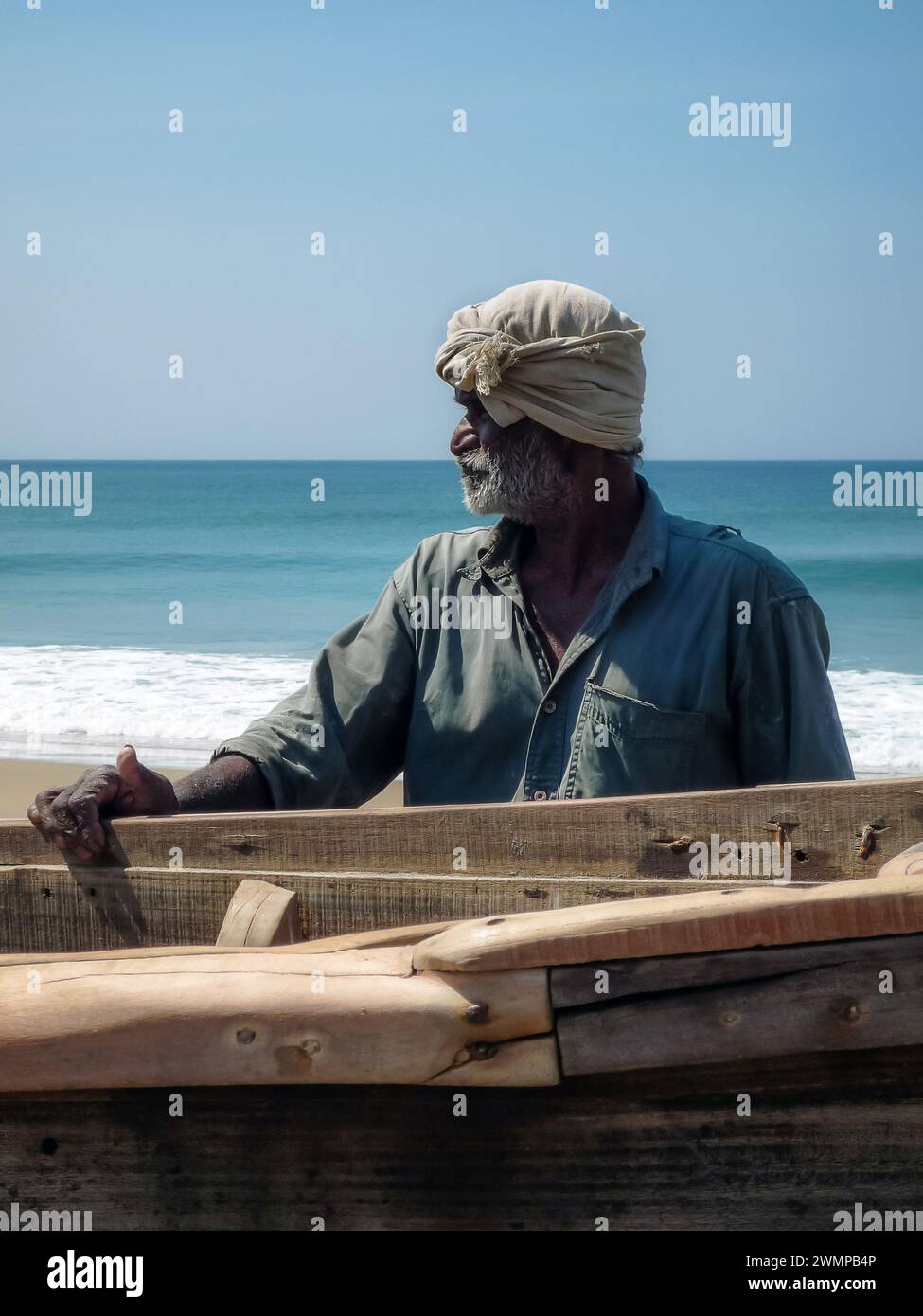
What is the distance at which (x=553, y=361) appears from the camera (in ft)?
8.34

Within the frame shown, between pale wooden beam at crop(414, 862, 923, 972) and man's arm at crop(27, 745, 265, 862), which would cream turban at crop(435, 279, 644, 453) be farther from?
pale wooden beam at crop(414, 862, 923, 972)

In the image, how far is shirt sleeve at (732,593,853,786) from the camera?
2.41 metres

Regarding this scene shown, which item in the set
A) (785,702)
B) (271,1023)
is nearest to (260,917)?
(271,1023)

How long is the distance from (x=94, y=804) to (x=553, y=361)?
121cm

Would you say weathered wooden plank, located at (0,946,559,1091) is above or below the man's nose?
below

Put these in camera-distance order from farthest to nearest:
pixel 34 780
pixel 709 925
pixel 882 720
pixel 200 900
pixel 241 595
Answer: pixel 241 595, pixel 882 720, pixel 34 780, pixel 200 900, pixel 709 925

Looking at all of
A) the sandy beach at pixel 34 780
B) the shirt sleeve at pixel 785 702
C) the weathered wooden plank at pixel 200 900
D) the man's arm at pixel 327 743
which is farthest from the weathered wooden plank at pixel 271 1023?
the sandy beach at pixel 34 780

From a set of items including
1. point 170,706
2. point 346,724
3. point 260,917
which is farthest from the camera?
point 170,706

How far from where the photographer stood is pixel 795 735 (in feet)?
7.91

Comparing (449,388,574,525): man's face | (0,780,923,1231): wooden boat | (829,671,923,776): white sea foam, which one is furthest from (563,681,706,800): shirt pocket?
(829,671,923,776): white sea foam

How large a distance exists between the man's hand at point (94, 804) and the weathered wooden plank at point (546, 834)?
3 cm

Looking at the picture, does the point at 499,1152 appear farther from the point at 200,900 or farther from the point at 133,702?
the point at 133,702

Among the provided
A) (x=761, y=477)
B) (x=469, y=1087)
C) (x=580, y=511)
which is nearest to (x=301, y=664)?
(x=580, y=511)

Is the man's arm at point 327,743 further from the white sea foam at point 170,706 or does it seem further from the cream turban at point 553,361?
the white sea foam at point 170,706
